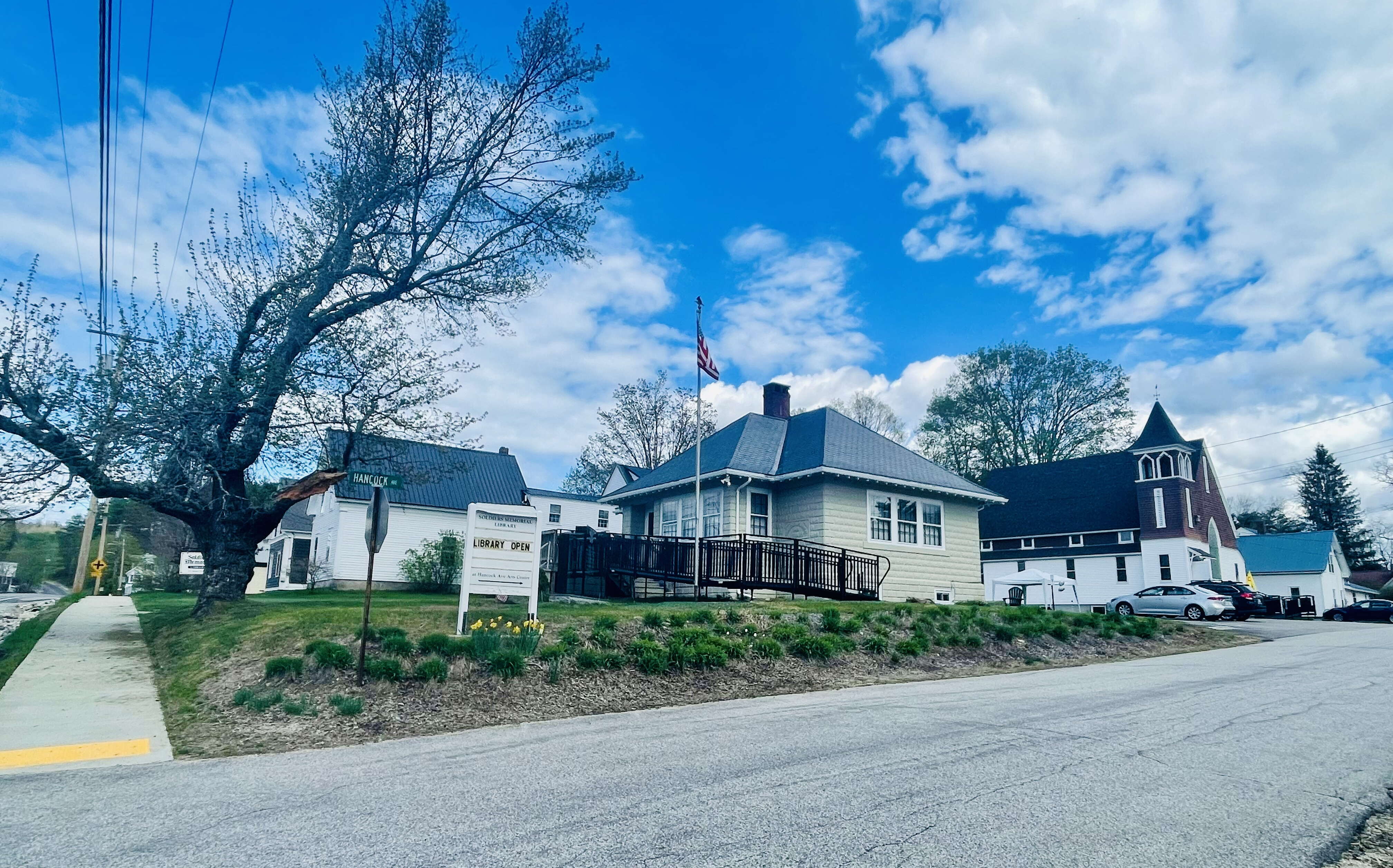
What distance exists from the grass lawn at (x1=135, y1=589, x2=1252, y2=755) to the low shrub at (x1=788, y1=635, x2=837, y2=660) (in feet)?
0.07

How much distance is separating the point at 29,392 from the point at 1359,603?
48.9 metres

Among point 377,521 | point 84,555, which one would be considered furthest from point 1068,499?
point 84,555

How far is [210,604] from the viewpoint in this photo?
15.0 metres

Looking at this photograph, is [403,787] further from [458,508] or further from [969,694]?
[458,508]

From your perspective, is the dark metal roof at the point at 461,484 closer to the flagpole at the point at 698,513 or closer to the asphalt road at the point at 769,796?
the flagpole at the point at 698,513

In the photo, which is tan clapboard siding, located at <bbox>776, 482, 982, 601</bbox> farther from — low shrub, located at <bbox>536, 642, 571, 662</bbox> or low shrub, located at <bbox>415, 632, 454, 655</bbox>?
low shrub, located at <bbox>415, 632, 454, 655</bbox>

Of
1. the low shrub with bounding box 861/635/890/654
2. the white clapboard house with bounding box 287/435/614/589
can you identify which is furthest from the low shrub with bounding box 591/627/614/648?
the white clapboard house with bounding box 287/435/614/589

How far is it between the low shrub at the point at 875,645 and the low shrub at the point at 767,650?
1959mm

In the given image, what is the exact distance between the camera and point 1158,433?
40188 mm

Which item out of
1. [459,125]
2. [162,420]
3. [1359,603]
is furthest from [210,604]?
[1359,603]

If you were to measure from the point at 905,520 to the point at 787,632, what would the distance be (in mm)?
12275

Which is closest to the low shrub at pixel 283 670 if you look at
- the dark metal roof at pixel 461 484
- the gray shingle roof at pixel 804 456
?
the dark metal roof at pixel 461 484

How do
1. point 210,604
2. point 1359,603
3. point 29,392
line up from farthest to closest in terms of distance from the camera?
point 1359,603 < point 210,604 < point 29,392

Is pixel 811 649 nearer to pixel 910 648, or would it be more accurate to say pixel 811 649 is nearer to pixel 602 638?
pixel 910 648
